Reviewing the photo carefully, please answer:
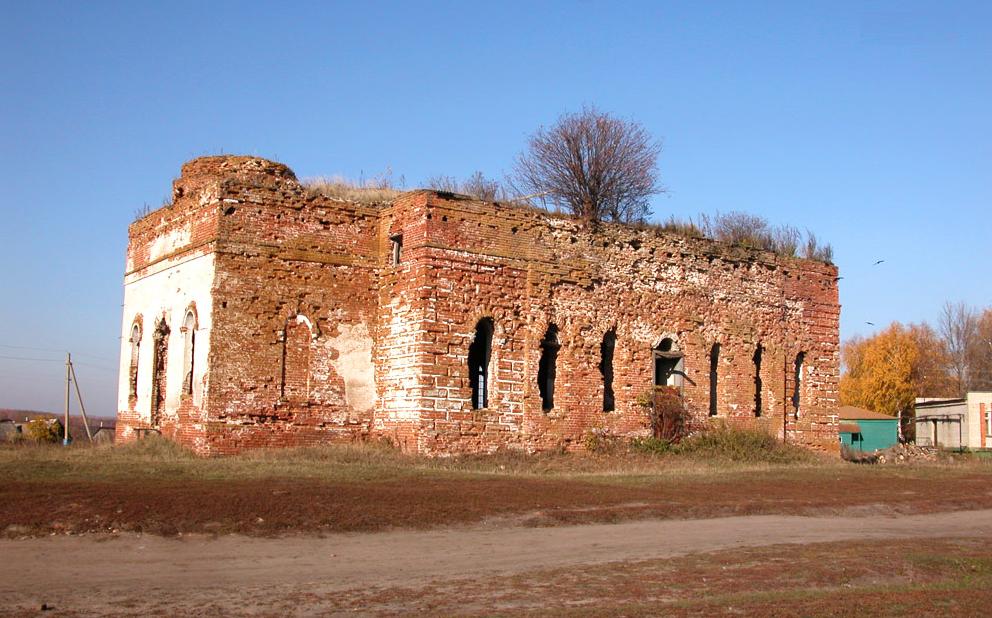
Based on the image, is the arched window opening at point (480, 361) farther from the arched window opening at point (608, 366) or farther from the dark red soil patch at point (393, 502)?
the dark red soil patch at point (393, 502)

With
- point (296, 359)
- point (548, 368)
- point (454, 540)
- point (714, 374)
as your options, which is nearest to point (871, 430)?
point (714, 374)

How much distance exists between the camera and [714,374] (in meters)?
26.3

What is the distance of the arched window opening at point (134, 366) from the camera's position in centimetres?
2427

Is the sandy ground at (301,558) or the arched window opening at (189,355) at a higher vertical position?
the arched window opening at (189,355)

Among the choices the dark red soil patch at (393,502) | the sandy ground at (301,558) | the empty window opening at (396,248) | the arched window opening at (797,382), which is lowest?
the sandy ground at (301,558)

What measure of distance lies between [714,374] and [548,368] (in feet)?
17.6

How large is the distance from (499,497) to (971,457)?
Answer: 69.6 feet

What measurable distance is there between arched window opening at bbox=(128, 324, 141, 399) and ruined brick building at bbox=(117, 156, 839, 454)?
0.10 meters

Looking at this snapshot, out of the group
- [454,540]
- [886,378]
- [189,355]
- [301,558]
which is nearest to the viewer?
[301,558]

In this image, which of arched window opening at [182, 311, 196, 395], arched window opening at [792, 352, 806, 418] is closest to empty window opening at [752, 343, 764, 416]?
arched window opening at [792, 352, 806, 418]

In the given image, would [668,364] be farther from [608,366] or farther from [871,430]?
[871,430]

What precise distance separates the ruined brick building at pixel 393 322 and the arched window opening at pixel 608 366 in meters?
0.04

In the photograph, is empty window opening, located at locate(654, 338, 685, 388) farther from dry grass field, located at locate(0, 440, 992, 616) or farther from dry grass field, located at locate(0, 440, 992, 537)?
dry grass field, located at locate(0, 440, 992, 616)

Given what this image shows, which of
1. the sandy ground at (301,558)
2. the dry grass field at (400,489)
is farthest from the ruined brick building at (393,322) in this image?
the sandy ground at (301,558)
